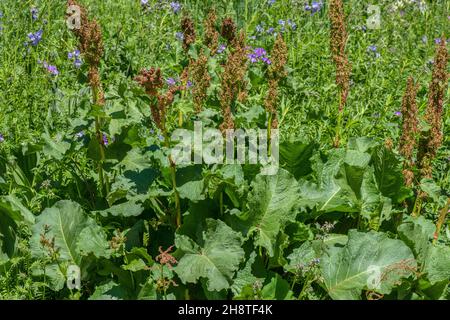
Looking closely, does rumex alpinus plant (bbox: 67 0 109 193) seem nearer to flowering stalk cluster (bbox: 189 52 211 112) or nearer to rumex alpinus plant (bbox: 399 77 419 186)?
flowering stalk cluster (bbox: 189 52 211 112)

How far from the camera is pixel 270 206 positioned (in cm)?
362

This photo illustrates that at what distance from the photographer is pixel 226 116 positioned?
3.67 m

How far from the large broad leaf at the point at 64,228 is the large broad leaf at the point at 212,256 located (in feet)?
A: 1.36

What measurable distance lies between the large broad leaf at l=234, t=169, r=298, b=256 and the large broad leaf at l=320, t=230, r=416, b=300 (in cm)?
24

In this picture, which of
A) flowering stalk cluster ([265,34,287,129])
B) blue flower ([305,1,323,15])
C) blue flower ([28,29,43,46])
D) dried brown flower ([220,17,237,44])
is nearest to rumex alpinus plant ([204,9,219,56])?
dried brown flower ([220,17,237,44])

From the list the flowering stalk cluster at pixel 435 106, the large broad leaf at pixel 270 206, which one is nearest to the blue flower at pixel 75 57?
the large broad leaf at pixel 270 206

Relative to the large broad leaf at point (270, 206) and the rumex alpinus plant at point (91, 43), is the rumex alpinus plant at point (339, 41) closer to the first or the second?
the large broad leaf at point (270, 206)

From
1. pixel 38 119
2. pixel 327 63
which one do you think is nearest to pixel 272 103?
pixel 38 119

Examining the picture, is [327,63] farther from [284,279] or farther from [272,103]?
[284,279]

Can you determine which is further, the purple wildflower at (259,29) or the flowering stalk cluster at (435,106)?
the purple wildflower at (259,29)

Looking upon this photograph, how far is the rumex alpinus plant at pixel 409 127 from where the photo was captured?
151 inches

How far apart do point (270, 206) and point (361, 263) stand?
457 mm

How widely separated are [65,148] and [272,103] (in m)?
0.99

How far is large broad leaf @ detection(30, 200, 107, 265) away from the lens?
3.62m
